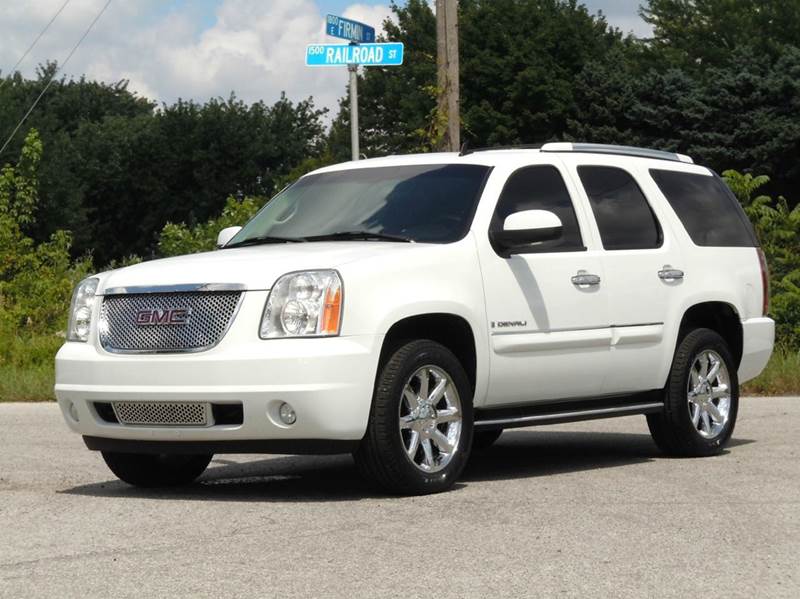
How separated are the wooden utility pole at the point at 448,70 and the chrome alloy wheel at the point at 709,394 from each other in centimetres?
684

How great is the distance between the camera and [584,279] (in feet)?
31.8

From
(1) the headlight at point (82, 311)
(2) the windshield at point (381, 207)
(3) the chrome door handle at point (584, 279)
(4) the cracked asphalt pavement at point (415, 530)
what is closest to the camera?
(4) the cracked asphalt pavement at point (415, 530)

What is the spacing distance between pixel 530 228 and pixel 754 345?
2836 mm

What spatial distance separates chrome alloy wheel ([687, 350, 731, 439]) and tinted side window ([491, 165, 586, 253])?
1.36 meters

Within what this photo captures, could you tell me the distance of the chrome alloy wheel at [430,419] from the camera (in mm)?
8508

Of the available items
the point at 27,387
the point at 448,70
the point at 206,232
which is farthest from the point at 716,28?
the point at 27,387

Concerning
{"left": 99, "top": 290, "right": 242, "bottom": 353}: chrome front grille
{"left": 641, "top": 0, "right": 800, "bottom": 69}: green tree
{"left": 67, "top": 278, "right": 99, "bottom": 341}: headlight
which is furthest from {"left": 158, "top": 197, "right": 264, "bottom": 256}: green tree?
{"left": 641, "top": 0, "right": 800, "bottom": 69}: green tree

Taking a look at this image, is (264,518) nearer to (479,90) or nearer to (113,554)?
(113,554)

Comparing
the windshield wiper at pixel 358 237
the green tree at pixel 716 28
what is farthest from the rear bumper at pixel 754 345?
the green tree at pixel 716 28

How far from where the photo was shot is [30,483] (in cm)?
931

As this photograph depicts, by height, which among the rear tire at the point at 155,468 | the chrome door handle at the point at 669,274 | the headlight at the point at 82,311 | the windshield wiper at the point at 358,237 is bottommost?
the rear tire at the point at 155,468

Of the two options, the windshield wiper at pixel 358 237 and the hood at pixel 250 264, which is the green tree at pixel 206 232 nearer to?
the windshield wiper at pixel 358 237

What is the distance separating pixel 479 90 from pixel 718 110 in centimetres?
1313

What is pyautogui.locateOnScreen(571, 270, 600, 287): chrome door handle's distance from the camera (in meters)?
9.64
